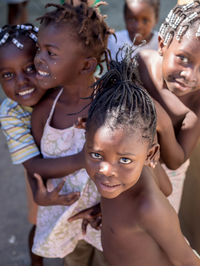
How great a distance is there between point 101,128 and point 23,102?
645mm

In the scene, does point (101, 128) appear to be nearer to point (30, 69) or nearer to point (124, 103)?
point (124, 103)

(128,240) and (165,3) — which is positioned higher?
(128,240)

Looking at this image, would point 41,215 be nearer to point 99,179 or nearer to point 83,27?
point 99,179

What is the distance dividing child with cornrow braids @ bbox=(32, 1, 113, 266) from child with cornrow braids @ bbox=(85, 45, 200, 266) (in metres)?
0.26

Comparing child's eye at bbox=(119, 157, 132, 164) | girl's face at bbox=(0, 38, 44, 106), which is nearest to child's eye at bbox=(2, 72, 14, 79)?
girl's face at bbox=(0, 38, 44, 106)

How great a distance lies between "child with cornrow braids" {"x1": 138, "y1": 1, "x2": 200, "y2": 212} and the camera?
1419 millimetres

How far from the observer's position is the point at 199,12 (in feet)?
4.67

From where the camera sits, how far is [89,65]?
1531 millimetres

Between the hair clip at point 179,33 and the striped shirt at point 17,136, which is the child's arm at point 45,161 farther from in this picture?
the hair clip at point 179,33

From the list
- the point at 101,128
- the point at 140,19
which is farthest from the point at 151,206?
the point at 140,19

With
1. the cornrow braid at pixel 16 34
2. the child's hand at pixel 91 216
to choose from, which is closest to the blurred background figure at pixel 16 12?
the cornrow braid at pixel 16 34

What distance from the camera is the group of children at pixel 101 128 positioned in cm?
112

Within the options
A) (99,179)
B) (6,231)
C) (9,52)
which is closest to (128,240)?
(99,179)

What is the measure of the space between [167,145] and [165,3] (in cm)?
475
